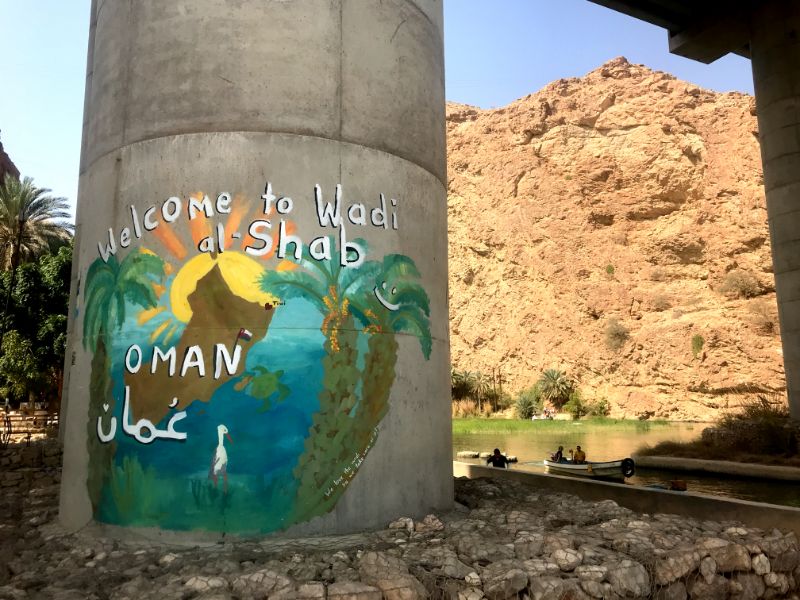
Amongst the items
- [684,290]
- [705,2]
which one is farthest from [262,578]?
[684,290]

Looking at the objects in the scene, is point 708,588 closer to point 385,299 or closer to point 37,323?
point 385,299

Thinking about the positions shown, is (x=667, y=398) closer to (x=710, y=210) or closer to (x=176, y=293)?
(x=710, y=210)

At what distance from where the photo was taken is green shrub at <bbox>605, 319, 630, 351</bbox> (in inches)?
2327

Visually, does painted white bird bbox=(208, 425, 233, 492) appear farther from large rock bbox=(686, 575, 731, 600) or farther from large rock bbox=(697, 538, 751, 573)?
large rock bbox=(697, 538, 751, 573)

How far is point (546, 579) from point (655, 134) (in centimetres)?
6612

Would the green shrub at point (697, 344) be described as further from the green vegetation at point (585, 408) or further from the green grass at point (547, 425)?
the green grass at point (547, 425)

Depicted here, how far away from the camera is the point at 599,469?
1853 cm

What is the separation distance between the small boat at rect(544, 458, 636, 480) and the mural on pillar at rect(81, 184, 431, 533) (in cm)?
1212

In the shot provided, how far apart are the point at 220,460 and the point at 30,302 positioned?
3175 centimetres

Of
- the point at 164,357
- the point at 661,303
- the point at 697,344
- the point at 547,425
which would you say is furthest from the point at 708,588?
the point at 661,303

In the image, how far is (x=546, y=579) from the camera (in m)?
6.18

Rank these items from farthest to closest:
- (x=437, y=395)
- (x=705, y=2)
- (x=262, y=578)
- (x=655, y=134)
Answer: (x=655, y=134) → (x=705, y=2) → (x=437, y=395) → (x=262, y=578)

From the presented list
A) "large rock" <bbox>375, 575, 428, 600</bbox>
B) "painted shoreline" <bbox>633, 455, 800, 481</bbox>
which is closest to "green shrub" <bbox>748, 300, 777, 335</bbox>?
"painted shoreline" <bbox>633, 455, 800, 481</bbox>

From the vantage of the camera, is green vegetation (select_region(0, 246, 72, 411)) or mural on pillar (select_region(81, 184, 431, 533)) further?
green vegetation (select_region(0, 246, 72, 411))
